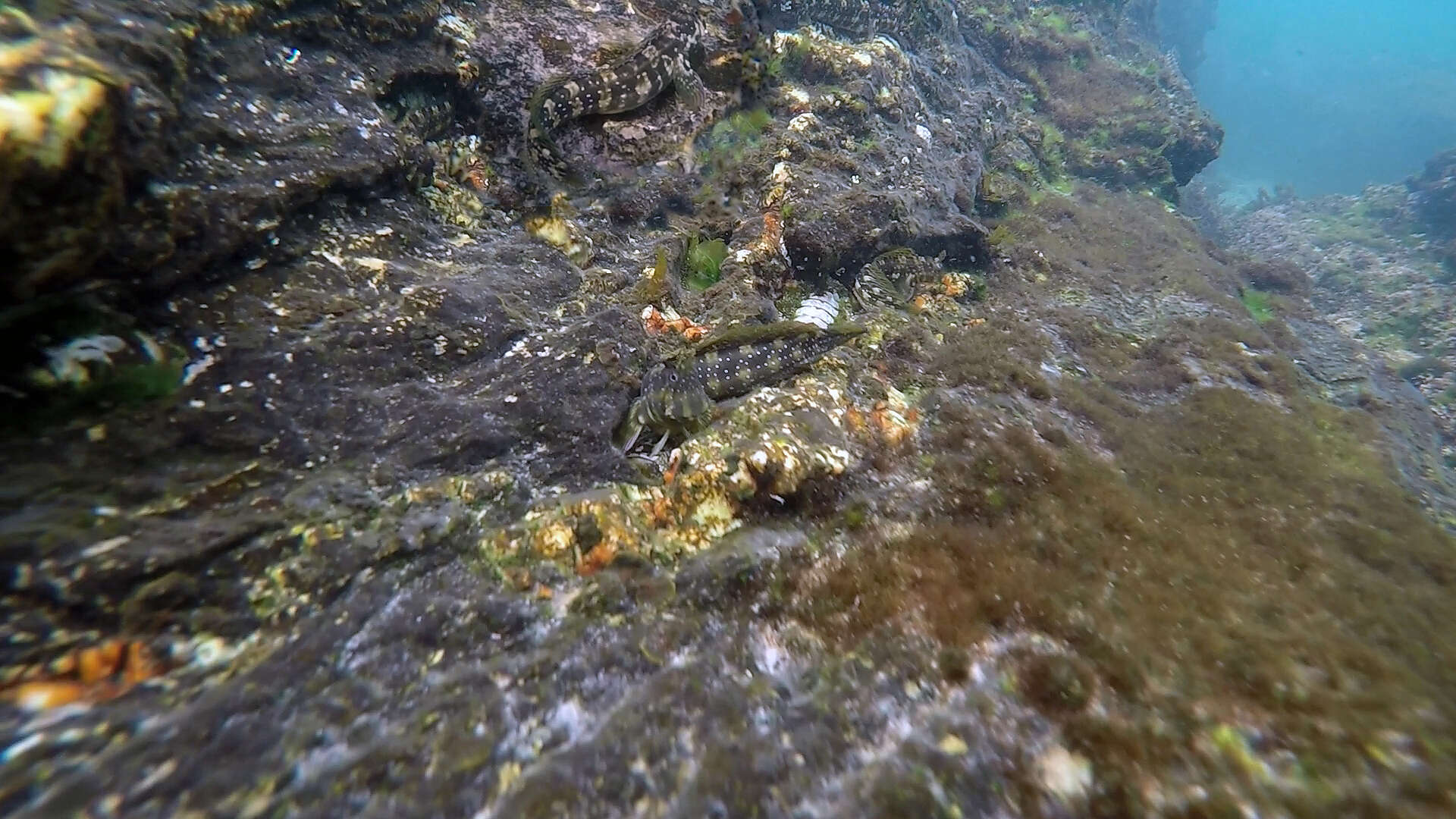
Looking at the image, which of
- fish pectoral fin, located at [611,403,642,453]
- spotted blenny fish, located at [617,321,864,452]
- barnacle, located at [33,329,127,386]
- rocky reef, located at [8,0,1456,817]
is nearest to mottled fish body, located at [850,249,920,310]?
rocky reef, located at [8,0,1456,817]

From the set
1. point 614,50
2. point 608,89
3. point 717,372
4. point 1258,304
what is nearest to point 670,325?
point 717,372

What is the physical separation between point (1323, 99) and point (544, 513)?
93.2 metres

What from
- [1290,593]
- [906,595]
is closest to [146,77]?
[906,595]

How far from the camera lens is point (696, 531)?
3.51 metres

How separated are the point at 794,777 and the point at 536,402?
9.37ft

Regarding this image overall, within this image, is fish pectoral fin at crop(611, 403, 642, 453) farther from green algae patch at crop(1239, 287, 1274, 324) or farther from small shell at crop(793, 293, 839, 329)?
green algae patch at crop(1239, 287, 1274, 324)

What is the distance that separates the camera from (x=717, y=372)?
15.1ft

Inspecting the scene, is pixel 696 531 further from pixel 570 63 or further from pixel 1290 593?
pixel 570 63

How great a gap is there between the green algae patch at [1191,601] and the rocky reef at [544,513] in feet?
0.08

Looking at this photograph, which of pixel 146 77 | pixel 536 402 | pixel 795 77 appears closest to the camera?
pixel 146 77

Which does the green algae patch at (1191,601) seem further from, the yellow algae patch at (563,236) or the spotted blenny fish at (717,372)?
the yellow algae patch at (563,236)

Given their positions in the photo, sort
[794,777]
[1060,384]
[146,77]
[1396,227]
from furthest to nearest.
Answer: [1396,227] < [1060,384] < [146,77] < [794,777]

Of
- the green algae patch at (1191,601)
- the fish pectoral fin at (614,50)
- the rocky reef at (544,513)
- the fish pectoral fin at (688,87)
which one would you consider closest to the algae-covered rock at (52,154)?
the rocky reef at (544,513)

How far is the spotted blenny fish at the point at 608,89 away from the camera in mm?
5953
